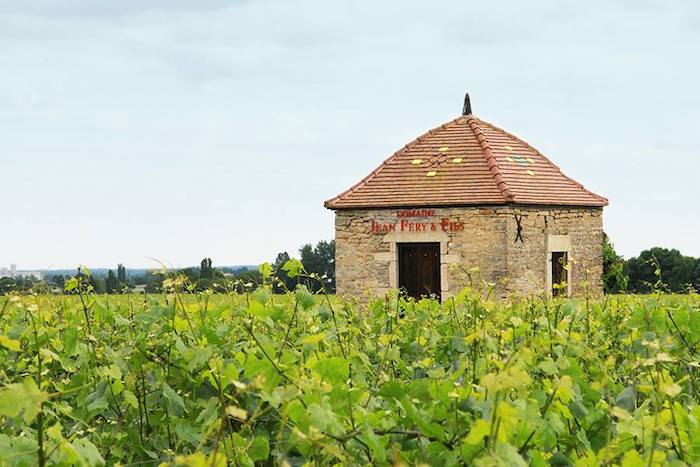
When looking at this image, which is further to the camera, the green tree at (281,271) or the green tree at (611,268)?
the green tree at (611,268)

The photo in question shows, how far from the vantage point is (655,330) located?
16.2 ft

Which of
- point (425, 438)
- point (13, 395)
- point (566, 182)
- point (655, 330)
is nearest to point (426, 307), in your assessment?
point (655, 330)

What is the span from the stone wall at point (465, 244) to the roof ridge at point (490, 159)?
43cm

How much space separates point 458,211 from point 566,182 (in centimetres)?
483

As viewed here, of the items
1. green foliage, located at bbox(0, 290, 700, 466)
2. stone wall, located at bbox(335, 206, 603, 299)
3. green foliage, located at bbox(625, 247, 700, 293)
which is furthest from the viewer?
green foliage, located at bbox(625, 247, 700, 293)

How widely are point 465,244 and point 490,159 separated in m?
2.97

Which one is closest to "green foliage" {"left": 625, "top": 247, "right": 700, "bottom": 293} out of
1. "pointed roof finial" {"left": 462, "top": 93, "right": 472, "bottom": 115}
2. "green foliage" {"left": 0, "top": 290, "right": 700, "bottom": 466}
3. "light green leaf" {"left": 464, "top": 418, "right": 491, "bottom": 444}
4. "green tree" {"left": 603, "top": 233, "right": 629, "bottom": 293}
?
"green tree" {"left": 603, "top": 233, "right": 629, "bottom": 293}

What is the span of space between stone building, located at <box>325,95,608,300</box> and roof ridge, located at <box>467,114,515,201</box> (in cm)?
3

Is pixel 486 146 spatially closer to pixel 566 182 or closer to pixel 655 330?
pixel 566 182

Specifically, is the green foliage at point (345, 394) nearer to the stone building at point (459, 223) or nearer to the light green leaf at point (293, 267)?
the light green leaf at point (293, 267)

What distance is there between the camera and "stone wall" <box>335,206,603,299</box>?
20547 mm

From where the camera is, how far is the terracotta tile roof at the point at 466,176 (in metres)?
21.5

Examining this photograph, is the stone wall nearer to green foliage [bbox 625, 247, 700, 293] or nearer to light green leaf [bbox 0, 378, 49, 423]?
green foliage [bbox 625, 247, 700, 293]

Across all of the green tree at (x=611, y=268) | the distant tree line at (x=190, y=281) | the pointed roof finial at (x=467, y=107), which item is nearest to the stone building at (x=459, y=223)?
the pointed roof finial at (x=467, y=107)
